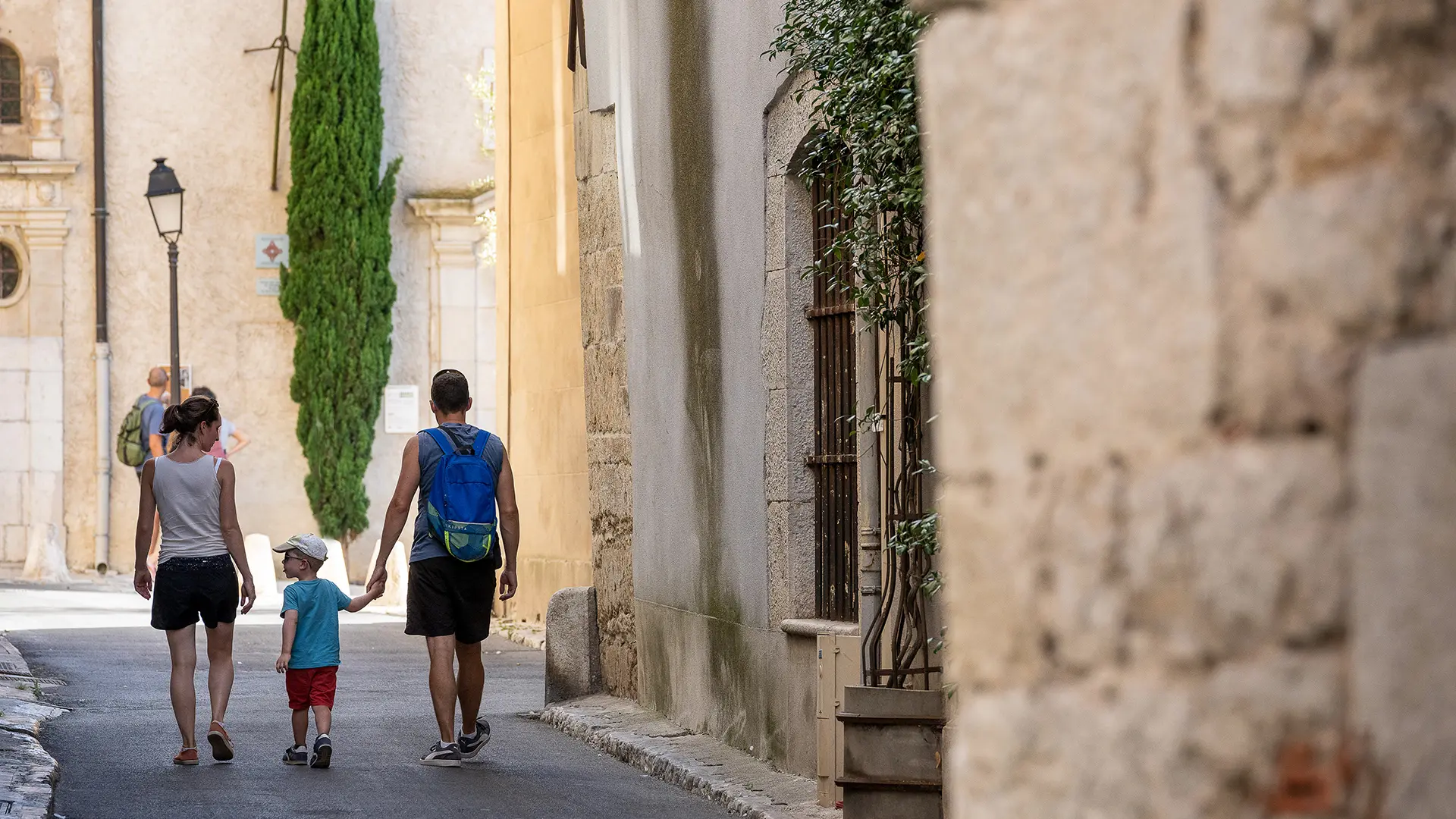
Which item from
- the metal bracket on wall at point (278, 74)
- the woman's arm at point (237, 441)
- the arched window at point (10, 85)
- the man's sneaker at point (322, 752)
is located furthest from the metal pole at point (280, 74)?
the man's sneaker at point (322, 752)

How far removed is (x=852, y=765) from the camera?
6180 millimetres

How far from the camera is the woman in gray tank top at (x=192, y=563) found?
8.37 metres

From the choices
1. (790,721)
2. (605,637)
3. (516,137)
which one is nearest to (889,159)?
(790,721)

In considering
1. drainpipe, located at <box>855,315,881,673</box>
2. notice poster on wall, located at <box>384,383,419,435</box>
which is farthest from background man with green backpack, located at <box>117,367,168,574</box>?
drainpipe, located at <box>855,315,881,673</box>

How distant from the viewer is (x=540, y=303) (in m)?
16.2

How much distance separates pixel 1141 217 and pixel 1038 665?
498mm

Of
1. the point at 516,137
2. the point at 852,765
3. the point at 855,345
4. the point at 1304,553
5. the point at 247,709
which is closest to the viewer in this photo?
the point at 1304,553

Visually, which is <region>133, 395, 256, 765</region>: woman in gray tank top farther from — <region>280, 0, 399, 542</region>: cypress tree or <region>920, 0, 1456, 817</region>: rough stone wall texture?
<region>280, 0, 399, 542</region>: cypress tree

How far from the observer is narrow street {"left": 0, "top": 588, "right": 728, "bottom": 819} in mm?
7426

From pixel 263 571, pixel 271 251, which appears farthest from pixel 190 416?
pixel 271 251

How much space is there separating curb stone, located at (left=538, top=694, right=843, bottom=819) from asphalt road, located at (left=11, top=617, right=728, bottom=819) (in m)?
0.08

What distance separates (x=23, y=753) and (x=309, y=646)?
116 centimetres

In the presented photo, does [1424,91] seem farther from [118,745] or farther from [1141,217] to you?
[118,745]

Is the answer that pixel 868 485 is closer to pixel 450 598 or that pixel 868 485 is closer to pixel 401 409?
pixel 450 598
